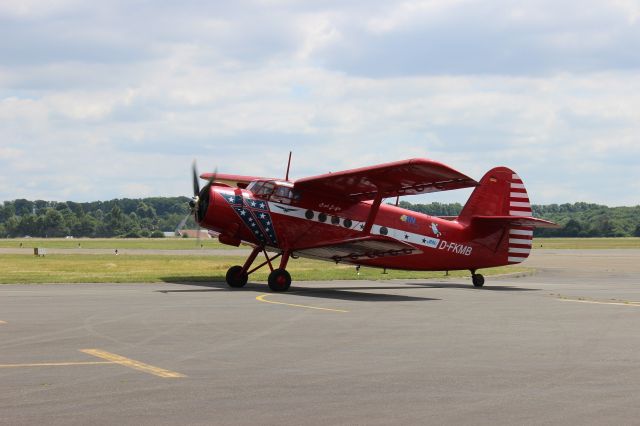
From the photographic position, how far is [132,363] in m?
10.5

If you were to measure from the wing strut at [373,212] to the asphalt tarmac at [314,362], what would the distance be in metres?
5.18

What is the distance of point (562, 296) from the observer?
23.6 m

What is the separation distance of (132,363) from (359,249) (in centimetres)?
1535

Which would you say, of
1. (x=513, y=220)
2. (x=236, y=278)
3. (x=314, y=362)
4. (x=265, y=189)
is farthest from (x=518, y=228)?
(x=314, y=362)

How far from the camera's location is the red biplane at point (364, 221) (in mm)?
24469

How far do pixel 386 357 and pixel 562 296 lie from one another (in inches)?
533

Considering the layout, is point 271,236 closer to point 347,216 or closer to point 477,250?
point 347,216

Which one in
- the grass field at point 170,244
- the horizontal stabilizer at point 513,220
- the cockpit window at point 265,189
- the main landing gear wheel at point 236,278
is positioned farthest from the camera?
the grass field at point 170,244

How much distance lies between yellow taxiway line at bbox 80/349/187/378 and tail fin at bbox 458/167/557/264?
2007 centimetres

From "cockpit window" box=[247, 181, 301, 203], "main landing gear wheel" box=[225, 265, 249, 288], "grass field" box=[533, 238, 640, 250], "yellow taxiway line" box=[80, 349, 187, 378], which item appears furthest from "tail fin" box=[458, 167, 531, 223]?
"grass field" box=[533, 238, 640, 250]

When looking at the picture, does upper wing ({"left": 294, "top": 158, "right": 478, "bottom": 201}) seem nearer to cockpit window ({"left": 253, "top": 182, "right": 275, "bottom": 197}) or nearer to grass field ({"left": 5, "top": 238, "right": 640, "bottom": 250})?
cockpit window ({"left": 253, "top": 182, "right": 275, "bottom": 197})

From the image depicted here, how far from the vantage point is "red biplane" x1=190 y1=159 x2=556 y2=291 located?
24469mm

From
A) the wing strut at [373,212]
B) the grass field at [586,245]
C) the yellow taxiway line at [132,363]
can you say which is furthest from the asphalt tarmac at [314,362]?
the grass field at [586,245]

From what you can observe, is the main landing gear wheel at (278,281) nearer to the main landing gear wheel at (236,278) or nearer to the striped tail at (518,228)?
the main landing gear wheel at (236,278)
